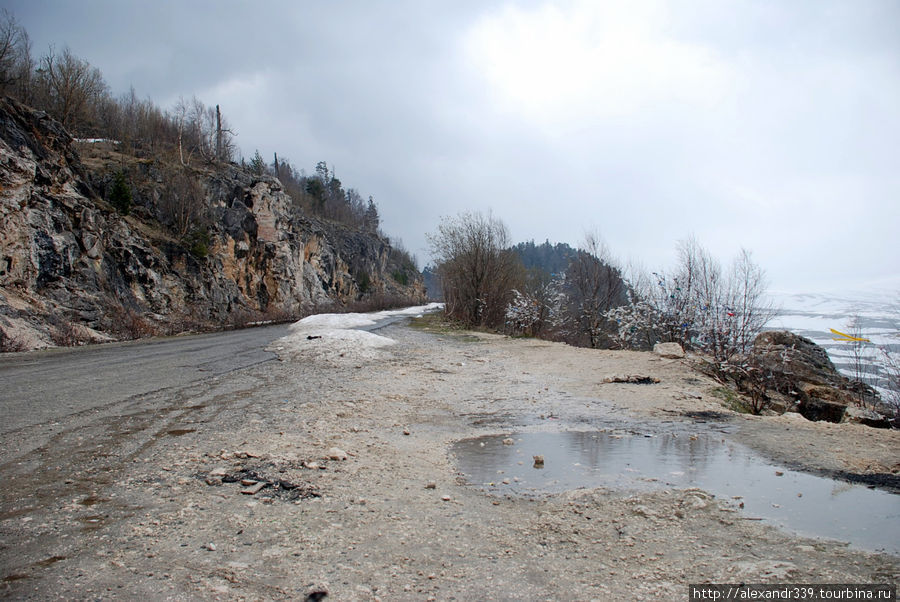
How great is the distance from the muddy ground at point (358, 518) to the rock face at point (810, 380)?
4.51 meters

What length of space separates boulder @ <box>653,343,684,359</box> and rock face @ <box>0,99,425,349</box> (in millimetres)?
17873

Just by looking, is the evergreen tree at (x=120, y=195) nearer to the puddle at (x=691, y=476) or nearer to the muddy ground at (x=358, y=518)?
the muddy ground at (x=358, y=518)

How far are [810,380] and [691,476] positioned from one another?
1204cm

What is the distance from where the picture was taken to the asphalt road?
22.7ft

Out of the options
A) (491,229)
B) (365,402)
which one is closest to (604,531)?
(365,402)

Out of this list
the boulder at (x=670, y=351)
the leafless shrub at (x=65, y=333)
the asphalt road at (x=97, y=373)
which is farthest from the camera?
the leafless shrub at (x=65, y=333)

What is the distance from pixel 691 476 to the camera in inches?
182

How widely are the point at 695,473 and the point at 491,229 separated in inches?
903

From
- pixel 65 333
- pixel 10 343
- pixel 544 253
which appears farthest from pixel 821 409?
pixel 544 253

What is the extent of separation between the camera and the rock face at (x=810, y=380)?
10430mm

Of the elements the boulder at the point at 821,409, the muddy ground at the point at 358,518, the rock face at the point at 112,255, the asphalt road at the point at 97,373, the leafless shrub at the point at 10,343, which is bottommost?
the boulder at the point at 821,409

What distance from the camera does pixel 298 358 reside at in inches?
495

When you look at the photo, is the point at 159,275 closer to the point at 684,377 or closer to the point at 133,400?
the point at 133,400

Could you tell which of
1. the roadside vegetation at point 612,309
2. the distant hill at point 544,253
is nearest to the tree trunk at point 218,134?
the roadside vegetation at point 612,309
